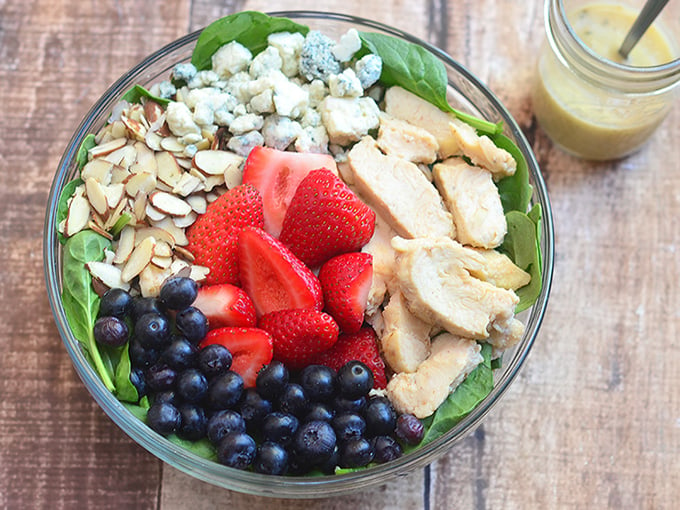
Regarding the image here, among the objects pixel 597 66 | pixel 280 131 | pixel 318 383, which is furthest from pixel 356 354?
pixel 597 66

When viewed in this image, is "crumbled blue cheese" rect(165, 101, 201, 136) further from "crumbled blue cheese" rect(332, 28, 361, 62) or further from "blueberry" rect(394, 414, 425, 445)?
"blueberry" rect(394, 414, 425, 445)

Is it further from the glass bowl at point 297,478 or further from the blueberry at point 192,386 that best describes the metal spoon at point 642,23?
the blueberry at point 192,386

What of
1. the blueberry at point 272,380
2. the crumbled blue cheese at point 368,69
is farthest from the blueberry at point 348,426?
the crumbled blue cheese at point 368,69

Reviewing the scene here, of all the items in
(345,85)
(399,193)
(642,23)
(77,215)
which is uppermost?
(642,23)

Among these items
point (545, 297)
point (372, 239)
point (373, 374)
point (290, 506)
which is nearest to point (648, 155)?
point (545, 297)

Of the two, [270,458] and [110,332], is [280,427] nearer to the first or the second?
[270,458]

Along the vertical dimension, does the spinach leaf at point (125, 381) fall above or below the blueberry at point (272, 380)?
below

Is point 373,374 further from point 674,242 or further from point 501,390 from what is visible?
point 674,242
